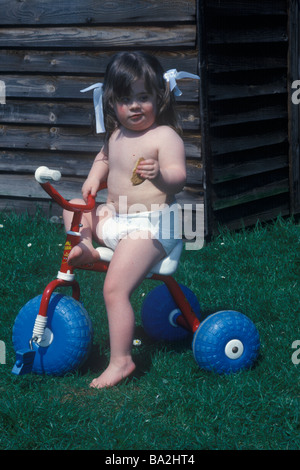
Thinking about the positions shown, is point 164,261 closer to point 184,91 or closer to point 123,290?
point 123,290

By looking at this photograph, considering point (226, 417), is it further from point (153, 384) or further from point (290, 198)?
point (290, 198)

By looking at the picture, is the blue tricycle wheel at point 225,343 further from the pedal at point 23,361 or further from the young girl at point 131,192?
the pedal at point 23,361

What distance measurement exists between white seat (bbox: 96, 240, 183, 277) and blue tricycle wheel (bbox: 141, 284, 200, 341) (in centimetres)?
41

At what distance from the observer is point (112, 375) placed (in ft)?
9.53

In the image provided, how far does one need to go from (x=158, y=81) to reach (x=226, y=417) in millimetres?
1411

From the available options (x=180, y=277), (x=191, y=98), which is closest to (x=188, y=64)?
(x=191, y=98)

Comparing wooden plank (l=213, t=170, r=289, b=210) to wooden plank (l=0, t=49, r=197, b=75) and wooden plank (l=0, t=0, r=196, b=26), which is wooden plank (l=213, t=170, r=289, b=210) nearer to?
wooden plank (l=0, t=49, r=197, b=75)

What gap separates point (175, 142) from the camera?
9.53 feet

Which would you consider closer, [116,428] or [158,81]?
[116,428]

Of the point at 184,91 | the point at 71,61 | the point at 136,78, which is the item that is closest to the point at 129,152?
the point at 136,78

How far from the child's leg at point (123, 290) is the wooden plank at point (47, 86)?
8.49 feet

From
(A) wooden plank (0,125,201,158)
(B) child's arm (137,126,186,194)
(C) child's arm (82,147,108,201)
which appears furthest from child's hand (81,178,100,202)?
(A) wooden plank (0,125,201,158)

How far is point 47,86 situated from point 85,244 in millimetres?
2771
